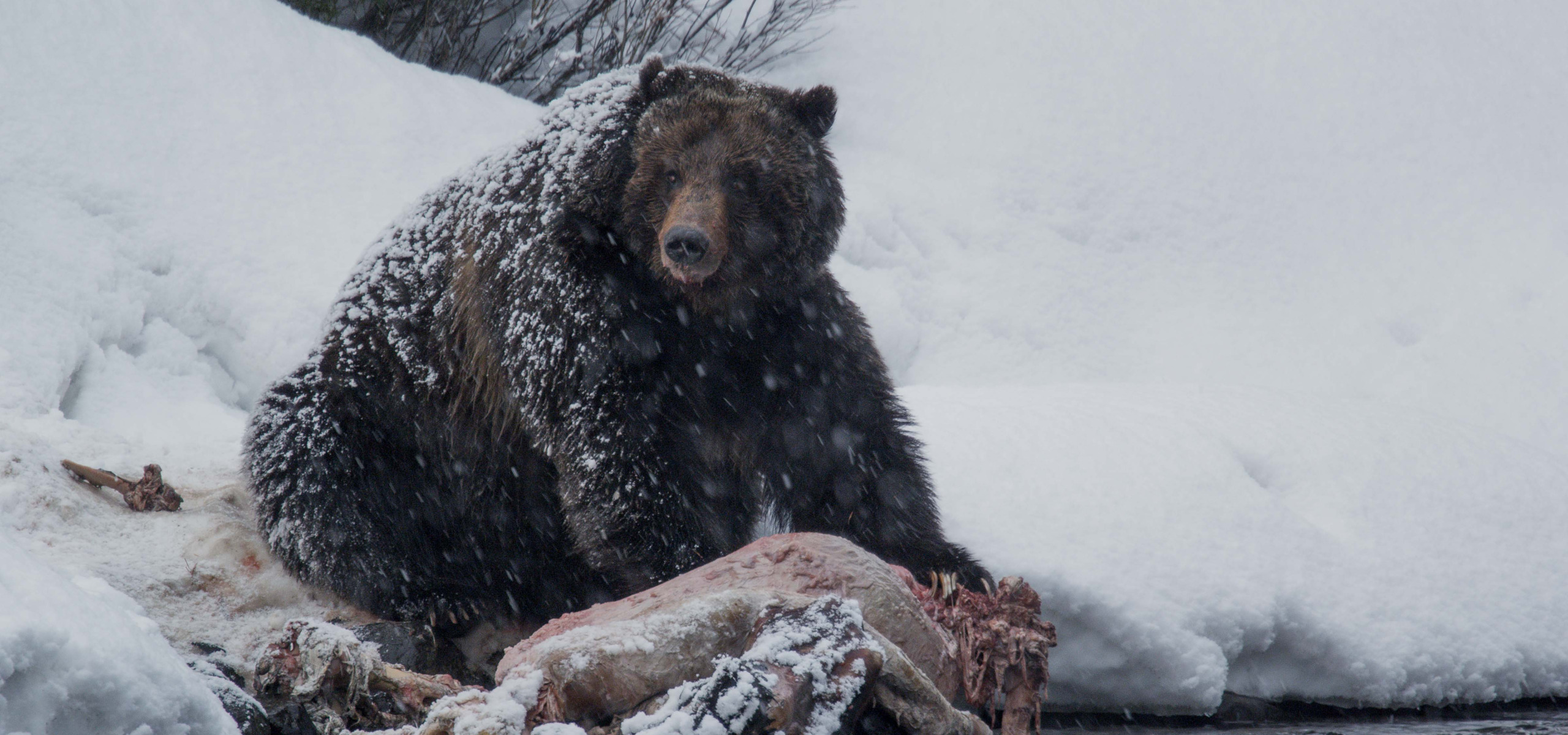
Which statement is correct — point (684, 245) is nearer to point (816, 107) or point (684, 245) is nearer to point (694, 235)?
point (694, 235)

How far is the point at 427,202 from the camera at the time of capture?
336 centimetres

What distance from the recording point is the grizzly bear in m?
2.73

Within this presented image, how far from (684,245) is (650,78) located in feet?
2.12

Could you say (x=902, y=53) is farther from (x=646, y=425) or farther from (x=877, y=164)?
(x=646, y=425)

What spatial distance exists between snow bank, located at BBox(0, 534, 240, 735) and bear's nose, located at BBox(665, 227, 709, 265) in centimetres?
158

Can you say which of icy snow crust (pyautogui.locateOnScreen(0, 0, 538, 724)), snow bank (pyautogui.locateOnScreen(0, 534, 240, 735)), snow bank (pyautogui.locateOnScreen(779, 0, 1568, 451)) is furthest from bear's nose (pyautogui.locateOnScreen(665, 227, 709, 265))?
snow bank (pyautogui.locateOnScreen(779, 0, 1568, 451))

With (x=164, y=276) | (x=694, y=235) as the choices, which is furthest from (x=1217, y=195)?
(x=164, y=276)

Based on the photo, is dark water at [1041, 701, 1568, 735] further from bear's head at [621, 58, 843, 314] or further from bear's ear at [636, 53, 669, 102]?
bear's ear at [636, 53, 669, 102]

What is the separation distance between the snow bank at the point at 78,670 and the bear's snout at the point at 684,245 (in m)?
1.58

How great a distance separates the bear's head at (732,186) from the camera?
9.42ft

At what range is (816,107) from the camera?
3.14 m

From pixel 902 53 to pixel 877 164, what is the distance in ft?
5.68

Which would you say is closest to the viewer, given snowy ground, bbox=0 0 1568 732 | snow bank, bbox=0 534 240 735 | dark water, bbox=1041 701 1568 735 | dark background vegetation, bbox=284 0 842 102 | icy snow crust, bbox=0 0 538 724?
snow bank, bbox=0 534 240 735

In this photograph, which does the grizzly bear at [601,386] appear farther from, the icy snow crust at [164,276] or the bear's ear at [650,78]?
the icy snow crust at [164,276]
